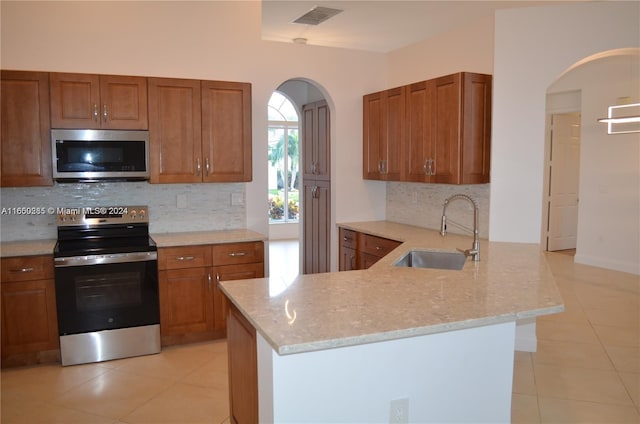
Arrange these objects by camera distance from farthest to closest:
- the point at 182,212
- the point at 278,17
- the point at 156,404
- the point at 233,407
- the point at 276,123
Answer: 1. the point at 276,123
2. the point at 278,17
3. the point at 182,212
4. the point at 156,404
5. the point at 233,407

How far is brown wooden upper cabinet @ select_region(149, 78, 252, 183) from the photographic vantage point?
13.4 feet

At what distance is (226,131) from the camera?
14.1 ft

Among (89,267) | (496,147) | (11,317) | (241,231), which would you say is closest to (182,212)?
(241,231)

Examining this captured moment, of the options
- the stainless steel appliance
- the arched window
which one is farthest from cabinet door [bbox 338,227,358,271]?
the arched window

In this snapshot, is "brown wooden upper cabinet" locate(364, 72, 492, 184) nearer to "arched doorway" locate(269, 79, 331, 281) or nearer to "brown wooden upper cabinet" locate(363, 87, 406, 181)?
"brown wooden upper cabinet" locate(363, 87, 406, 181)

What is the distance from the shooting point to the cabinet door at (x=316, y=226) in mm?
5504

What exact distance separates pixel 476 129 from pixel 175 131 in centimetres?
246

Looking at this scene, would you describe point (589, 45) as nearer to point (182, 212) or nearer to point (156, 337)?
point (182, 212)

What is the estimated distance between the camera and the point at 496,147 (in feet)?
13.0

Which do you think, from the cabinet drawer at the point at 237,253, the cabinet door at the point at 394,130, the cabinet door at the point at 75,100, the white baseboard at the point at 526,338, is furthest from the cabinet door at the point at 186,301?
the white baseboard at the point at 526,338

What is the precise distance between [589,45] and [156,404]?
157 inches

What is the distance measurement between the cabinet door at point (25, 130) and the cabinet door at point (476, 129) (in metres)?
3.22

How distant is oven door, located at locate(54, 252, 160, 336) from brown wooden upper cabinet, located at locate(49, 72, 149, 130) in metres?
1.05

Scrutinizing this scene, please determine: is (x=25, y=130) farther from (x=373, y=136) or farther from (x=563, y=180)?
(x=563, y=180)
